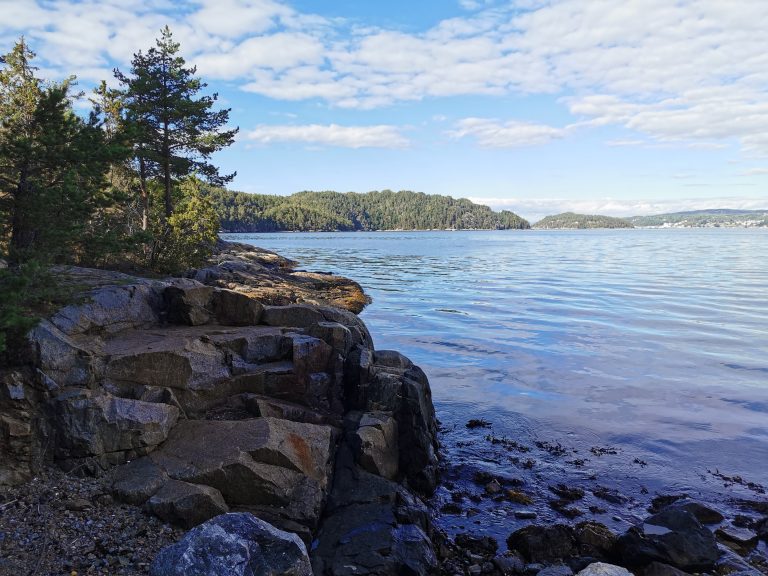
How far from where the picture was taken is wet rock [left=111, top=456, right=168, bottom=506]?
8758 mm

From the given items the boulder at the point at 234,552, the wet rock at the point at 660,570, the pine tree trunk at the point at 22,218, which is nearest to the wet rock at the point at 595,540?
the wet rock at the point at 660,570

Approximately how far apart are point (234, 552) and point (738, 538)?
31.0 feet

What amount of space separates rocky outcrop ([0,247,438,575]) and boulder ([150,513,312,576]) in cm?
2

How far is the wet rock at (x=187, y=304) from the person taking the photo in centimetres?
1536

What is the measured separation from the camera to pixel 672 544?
906 cm

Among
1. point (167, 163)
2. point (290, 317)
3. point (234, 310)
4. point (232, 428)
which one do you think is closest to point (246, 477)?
point (232, 428)

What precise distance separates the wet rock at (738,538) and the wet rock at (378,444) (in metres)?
6.51

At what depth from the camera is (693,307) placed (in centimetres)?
3584

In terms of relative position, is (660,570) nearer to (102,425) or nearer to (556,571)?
(556,571)

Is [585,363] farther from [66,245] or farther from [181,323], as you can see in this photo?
[66,245]

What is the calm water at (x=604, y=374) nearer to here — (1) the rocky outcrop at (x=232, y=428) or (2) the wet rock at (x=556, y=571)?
(2) the wet rock at (x=556, y=571)

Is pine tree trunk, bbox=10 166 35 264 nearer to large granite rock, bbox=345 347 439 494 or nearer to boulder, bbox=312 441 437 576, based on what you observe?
large granite rock, bbox=345 347 439 494

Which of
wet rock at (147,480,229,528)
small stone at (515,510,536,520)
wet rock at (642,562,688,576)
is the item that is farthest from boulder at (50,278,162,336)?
wet rock at (642,562,688,576)

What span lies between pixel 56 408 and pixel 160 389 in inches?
84.3
